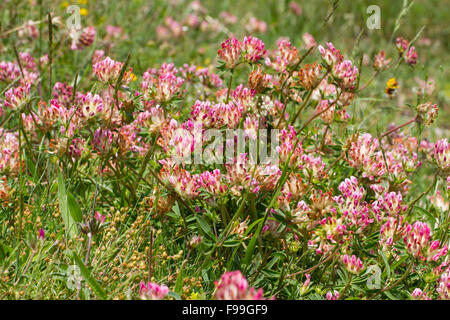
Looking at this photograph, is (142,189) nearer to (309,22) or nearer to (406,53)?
(406,53)

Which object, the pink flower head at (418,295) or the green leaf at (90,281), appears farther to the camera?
the pink flower head at (418,295)

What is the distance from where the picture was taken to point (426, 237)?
1.74 metres

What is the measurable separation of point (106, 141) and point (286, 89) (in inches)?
32.5

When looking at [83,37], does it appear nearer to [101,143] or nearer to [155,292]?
[101,143]

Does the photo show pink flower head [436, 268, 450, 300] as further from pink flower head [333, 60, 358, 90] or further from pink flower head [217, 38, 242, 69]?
pink flower head [217, 38, 242, 69]

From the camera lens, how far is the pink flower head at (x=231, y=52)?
2.08 meters

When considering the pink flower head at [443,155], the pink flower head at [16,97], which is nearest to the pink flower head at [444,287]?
the pink flower head at [443,155]

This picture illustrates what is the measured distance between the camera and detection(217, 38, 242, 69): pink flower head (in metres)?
2.08

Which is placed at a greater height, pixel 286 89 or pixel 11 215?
pixel 286 89

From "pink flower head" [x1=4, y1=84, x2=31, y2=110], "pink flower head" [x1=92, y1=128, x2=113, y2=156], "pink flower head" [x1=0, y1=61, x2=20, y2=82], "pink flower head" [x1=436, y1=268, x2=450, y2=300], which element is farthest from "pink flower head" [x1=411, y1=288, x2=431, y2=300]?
"pink flower head" [x1=0, y1=61, x2=20, y2=82]

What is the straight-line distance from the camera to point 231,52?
6.82ft

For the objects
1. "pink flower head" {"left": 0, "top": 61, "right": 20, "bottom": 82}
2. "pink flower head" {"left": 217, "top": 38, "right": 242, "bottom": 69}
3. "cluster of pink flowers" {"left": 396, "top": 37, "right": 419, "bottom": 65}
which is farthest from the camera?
"cluster of pink flowers" {"left": 396, "top": 37, "right": 419, "bottom": 65}

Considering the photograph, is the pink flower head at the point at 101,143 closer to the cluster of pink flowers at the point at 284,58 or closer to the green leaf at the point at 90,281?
the green leaf at the point at 90,281
